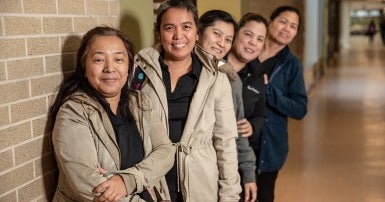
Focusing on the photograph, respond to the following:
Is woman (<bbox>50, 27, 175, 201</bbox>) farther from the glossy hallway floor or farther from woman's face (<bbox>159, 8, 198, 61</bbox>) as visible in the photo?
the glossy hallway floor

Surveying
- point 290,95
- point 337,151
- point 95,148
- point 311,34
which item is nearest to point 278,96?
point 290,95

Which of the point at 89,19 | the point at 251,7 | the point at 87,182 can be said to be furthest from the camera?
the point at 251,7

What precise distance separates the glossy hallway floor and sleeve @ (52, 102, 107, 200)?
306 cm

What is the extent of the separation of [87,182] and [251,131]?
104 centimetres

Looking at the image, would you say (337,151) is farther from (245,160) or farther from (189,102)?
(189,102)

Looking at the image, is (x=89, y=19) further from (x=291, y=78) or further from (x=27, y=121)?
(x=291, y=78)

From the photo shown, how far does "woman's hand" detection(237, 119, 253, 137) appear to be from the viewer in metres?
2.40

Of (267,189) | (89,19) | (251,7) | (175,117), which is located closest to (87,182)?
(175,117)

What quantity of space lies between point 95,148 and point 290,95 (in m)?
1.60

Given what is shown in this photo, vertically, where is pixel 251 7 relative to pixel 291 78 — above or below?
above

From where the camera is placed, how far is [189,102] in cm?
205

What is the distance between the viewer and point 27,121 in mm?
1848

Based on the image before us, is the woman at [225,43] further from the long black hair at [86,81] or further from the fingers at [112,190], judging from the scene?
the fingers at [112,190]

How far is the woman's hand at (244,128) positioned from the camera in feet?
7.89
